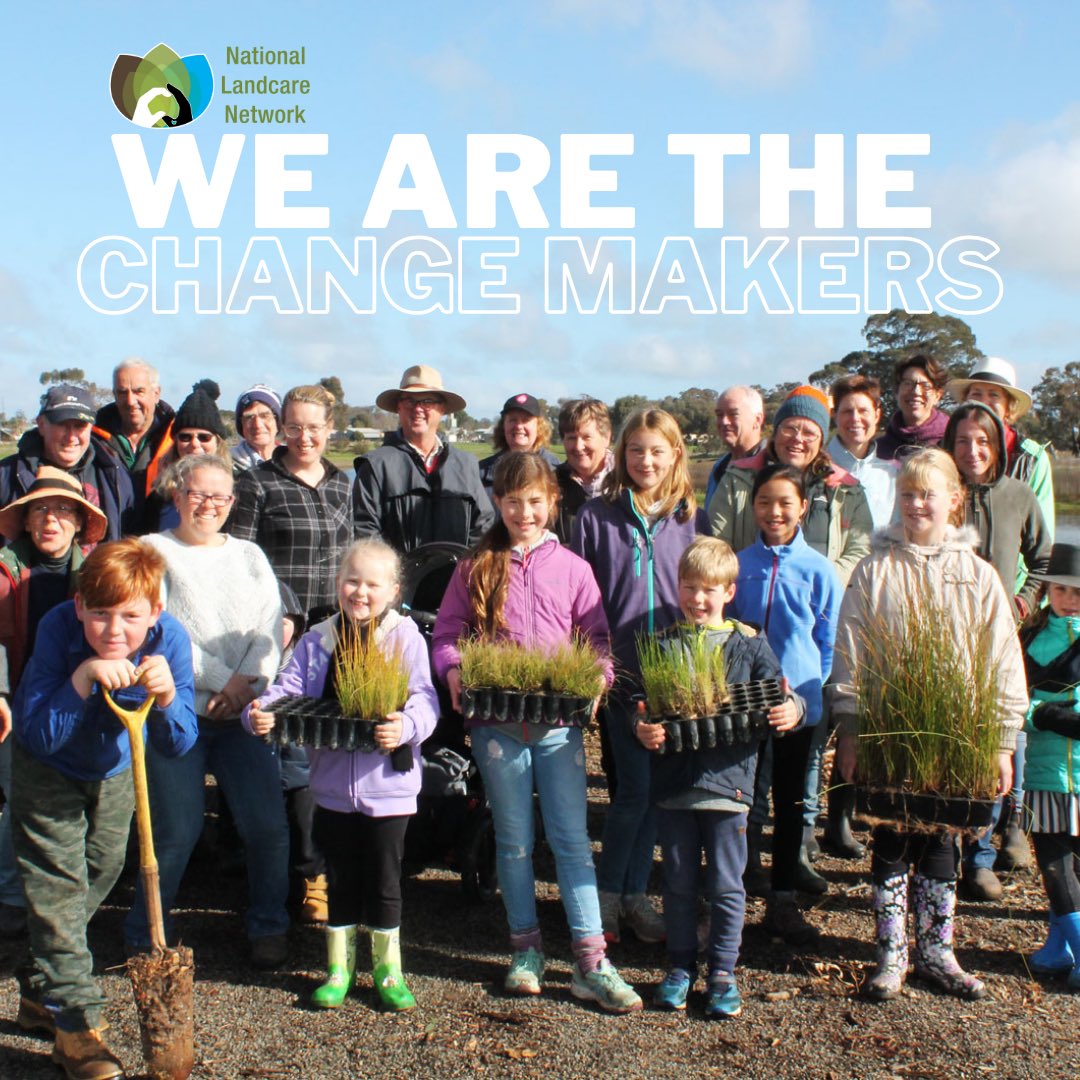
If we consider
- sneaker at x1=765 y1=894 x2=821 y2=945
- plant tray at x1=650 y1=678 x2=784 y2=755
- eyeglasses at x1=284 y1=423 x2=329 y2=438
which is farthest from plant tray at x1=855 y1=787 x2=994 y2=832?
eyeglasses at x1=284 y1=423 x2=329 y2=438

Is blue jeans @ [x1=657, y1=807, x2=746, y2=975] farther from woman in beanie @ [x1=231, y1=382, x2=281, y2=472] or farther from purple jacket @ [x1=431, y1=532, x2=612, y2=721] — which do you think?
woman in beanie @ [x1=231, y1=382, x2=281, y2=472]

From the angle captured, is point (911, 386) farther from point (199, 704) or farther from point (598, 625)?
point (199, 704)

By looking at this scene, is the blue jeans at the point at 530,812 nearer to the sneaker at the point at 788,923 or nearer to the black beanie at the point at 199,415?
the sneaker at the point at 788,923

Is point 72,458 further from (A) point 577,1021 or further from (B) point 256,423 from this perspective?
(A) point 577,1021

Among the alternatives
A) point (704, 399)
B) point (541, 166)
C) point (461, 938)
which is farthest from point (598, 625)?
point (704, 399)

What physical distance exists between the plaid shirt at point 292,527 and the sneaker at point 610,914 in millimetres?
1900

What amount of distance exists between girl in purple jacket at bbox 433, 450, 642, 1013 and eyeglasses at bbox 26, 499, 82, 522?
65.3 inches

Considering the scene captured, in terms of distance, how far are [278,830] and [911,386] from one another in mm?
4485

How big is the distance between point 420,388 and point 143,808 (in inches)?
139

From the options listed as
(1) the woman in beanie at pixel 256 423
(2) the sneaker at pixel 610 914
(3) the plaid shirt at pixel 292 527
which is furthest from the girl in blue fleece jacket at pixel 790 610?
(1) the woman in beanie at pixel 256 423

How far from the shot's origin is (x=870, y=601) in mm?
4680

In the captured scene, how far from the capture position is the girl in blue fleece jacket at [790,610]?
4.91 metres

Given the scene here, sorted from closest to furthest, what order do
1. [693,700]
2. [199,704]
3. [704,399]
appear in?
1. [693,700]
2. [199,704]
3. [704,399]

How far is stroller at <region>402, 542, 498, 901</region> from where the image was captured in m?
5.12
